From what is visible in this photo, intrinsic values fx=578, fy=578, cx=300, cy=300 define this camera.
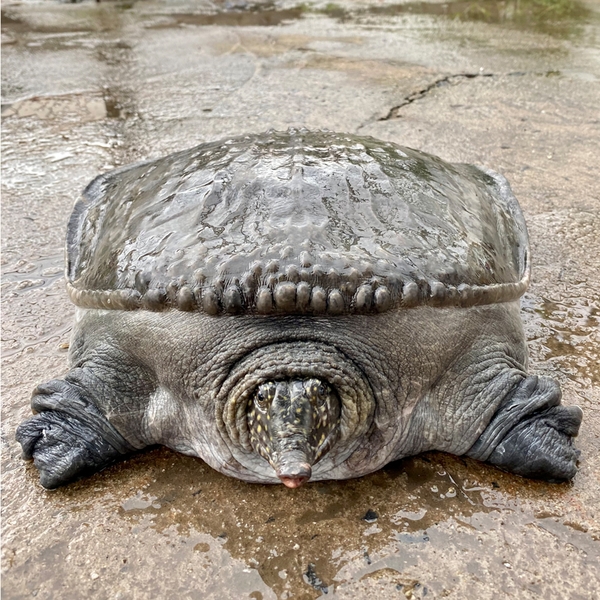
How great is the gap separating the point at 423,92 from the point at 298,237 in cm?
395

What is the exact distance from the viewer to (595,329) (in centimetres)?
234

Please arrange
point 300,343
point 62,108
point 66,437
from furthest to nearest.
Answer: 1. point 62,108
2. point 66,437
3. point 300,343

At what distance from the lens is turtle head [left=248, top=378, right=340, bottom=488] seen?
151 centimetres

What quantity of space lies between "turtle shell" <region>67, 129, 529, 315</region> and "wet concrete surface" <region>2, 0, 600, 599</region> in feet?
1.69

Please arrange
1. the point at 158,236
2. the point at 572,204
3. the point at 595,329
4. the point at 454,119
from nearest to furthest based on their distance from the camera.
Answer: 1. the point at 158,236
2. the point at 595,329
3. the point at 572,204
4. the point at 454,119

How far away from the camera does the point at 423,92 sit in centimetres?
511

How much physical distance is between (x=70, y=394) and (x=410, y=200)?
1.28m

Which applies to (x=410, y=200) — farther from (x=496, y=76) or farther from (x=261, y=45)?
(x=261, y=45)

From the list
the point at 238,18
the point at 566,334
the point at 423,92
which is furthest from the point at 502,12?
the point at 566,334

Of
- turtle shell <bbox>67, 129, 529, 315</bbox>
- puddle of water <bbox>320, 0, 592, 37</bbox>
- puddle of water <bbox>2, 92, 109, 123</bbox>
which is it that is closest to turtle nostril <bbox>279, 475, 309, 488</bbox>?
turtle shell <bbox>67, 129, 529, 315</bbox>

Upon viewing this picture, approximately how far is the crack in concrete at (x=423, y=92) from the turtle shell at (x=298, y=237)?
2.40 m

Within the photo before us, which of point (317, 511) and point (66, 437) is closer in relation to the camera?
point (317, 511)

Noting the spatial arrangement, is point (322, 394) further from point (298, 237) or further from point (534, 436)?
point (534, 436)

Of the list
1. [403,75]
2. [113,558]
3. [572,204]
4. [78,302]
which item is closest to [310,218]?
[78,302]
